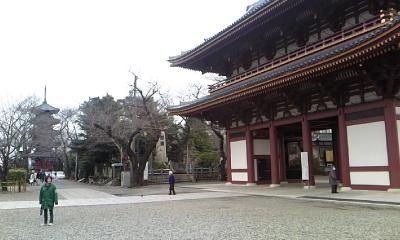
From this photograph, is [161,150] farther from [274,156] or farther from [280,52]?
[280,52]

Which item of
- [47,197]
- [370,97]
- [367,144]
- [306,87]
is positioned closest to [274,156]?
[306,87]

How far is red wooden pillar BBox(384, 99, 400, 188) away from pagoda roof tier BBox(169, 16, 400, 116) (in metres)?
2.89

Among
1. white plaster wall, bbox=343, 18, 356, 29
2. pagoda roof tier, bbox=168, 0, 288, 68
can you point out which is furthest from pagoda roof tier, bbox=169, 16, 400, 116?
pagoda roof tier, bbox=168, 0, 288, 68

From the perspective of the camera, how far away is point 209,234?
34.8 feet

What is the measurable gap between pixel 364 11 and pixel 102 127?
2400 cm

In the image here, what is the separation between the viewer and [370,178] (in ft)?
68.2

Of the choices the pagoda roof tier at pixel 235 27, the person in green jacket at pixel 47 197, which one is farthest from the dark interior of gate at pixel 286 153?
the person in green jacket at pixel 47 197

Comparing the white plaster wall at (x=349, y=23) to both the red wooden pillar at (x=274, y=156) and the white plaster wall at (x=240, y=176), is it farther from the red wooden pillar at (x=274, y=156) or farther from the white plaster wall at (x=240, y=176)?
the white plaster wall at (x=240, y=176)

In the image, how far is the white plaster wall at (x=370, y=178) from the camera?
1998 cm

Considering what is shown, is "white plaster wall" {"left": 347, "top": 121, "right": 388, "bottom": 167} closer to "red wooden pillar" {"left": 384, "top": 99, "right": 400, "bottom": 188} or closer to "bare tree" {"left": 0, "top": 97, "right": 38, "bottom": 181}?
"red wooden pillar" {"left": 384, "top": 99, "right": 400, "bottom": 188}

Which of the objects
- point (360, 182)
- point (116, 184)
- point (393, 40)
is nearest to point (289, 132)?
point (360, 182)

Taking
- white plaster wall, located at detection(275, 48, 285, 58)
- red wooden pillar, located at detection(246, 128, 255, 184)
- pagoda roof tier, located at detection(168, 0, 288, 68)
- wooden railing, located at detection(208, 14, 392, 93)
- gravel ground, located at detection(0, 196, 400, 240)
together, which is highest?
pagoda roof tier, located at detection(168, 0, 288, 68)

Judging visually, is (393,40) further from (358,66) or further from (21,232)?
(21,232)

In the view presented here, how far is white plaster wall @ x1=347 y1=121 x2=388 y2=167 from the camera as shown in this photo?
66.3 feet
